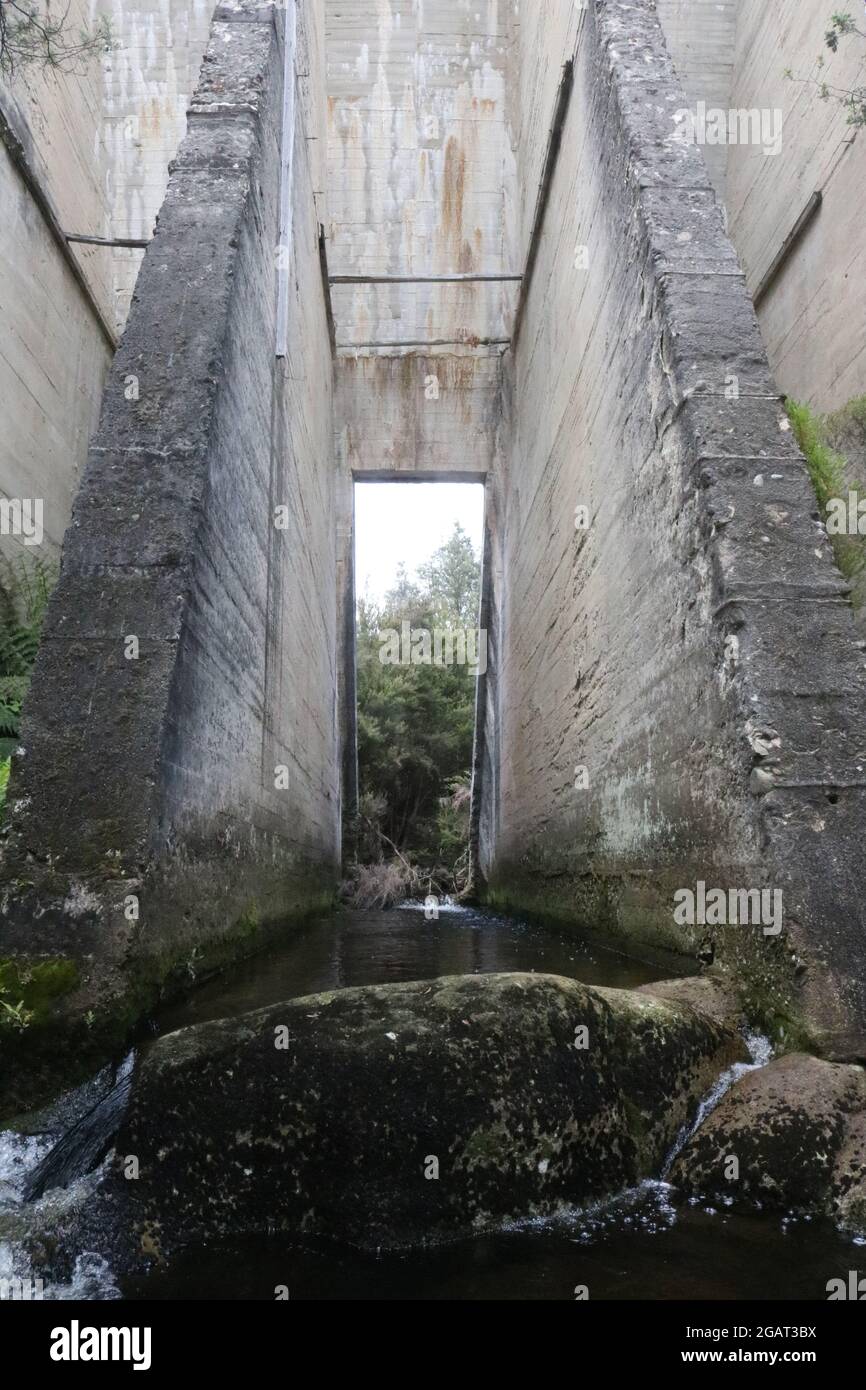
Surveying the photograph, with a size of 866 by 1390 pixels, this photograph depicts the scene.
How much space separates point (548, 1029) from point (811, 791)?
1.68 m

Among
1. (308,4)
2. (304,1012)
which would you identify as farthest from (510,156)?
(304,1012)

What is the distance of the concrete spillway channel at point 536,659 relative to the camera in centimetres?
338

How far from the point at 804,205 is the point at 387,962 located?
767 cm

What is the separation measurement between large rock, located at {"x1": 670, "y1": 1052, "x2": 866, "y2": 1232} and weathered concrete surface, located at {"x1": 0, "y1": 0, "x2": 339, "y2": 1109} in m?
2.24

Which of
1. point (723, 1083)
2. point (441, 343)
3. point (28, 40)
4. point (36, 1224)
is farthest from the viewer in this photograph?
point (441, 343)

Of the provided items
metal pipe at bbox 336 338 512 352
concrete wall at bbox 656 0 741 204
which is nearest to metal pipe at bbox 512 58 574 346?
metal pipe at bbox 336 338 512 352

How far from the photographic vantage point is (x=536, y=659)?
1001cm

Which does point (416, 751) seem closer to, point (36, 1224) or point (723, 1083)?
point (723, 1083)

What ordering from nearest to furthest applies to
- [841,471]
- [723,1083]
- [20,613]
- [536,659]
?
[723,1083], [841,471], [20,613], [536,659]

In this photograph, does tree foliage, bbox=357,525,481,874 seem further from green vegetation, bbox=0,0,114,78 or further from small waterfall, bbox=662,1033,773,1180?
small waterfall, bbox=662,1033,773,1180

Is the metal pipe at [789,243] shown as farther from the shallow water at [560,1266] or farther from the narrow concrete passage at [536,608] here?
the shallow water at [560,1266]

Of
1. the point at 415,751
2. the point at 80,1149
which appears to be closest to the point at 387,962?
the point at 80,1149
